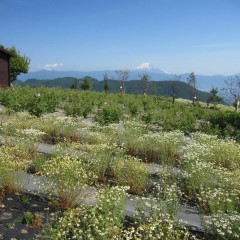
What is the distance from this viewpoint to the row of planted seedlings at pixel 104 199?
498cm

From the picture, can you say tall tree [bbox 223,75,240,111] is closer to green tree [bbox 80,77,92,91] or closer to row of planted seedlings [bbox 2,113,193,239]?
green tree [bbox 80,77,92,91]

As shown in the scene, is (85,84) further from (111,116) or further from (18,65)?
(111,116)

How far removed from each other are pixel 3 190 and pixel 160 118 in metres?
13.4

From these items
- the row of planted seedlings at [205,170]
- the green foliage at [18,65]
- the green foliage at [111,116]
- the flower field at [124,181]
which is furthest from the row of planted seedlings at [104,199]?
the green foliage at [18,65]

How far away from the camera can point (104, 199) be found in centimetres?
539

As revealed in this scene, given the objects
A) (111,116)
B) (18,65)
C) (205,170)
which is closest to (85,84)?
(18,65)

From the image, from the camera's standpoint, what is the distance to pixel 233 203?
633cm

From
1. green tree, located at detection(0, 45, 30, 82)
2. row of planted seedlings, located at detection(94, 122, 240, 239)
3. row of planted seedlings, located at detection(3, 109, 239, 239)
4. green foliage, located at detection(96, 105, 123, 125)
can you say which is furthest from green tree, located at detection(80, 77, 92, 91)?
row of planted seedlings, located at detection(94, 122, 240, 239)

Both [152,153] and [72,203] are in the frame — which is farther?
[152,153]

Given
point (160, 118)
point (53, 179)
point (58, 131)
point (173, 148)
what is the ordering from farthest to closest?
point (160, 118) < point (58, 131) < point (173, 148) < point (53, 179)

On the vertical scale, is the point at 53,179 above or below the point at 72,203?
above

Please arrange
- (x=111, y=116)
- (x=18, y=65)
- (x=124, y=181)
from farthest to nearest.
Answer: (x=18, y=65)
(x=111, y=116)
(x=124, y=181)

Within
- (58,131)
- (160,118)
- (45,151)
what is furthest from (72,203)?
(160,118)

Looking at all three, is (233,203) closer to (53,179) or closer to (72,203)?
(72,203)
